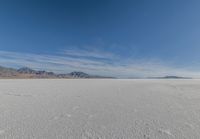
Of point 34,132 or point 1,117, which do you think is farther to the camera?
point 1,117

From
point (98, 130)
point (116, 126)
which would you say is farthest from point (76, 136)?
point (116, 126)

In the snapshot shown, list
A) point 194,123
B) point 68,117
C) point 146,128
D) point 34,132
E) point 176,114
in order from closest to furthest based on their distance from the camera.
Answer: point 34,132 < point 146,128 < point 194,123 < point 68,117 < point 176,114

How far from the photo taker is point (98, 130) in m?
2.33

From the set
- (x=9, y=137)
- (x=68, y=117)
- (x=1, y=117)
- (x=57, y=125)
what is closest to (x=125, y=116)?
(x=68, y=117)

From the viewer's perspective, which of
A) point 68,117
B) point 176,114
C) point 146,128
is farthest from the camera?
point 176,114

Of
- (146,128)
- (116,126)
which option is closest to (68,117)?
(116,126)

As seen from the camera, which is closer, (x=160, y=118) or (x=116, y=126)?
(x=116, y=126)

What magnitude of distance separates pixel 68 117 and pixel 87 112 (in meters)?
0.57

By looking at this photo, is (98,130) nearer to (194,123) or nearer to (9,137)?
(9,137)

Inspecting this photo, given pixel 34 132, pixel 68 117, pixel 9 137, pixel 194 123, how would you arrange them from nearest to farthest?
pixel 9 137
pixel 34 132
pixel 194 123
pixel 68 117

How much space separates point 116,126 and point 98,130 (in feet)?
1.35

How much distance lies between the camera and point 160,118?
3002 mm

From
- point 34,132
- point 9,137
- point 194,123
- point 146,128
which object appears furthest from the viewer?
point 194,123

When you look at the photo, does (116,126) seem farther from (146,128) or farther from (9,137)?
(9,137)
